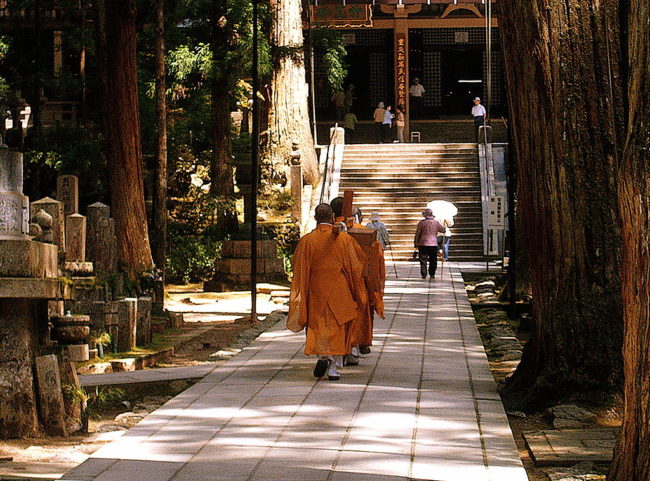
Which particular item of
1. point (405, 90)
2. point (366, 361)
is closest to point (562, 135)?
point (366, 361)

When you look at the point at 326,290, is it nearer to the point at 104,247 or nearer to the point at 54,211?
the point at 54,211

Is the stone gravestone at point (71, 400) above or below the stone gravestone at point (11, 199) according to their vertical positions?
below

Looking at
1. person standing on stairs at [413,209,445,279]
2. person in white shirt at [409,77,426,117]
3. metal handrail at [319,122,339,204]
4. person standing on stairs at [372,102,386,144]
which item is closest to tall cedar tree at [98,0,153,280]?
person standing on stairs at [413,209,445,279]

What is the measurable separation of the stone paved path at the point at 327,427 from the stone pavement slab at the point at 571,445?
0.21 m

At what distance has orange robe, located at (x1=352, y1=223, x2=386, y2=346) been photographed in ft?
36.9

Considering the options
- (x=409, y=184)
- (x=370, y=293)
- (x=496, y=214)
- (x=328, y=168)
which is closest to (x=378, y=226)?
(x=496, y=214)

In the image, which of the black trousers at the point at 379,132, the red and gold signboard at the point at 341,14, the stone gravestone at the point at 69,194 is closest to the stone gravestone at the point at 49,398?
the stone gravestone at the point at 69,194

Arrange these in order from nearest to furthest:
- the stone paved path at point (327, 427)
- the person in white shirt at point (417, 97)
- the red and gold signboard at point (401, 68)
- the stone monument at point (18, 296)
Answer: the stone paved path at point (327, 427) < the stone monument at point (18, 296) < the red and gold signboard at point (401, 68) < the person in white shirt at point (417, 97)

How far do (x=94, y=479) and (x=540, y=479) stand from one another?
8.90 feet

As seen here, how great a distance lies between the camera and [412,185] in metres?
31.4

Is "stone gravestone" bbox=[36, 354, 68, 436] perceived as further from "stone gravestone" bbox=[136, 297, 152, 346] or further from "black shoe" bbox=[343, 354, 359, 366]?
→ "stone gravestone" bbox=[136, 297, 152, 346]

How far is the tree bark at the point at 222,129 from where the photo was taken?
2498cm

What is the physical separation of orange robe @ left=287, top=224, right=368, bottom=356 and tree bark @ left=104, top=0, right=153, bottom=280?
7.80 metres

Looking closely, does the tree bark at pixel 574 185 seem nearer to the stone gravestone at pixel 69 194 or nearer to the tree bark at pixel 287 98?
the stone gravestone at pixel 69 194
